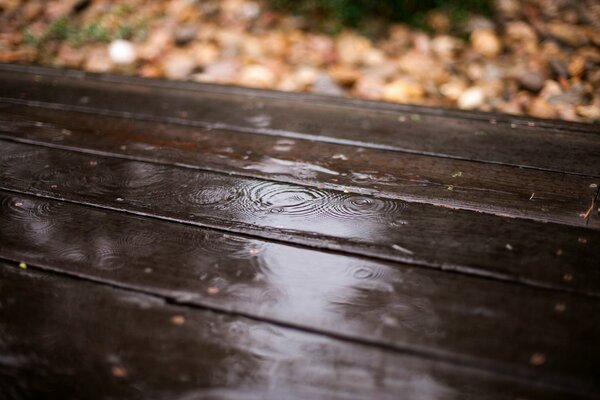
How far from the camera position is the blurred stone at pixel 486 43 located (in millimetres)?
2832

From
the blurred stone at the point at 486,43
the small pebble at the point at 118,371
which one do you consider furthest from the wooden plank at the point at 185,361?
the blurred stone at the point at 486,43

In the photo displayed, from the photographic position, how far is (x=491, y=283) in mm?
948

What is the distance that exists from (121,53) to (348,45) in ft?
4.59

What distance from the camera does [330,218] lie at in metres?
1.18

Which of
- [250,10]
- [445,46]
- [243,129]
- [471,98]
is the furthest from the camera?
[250,10]

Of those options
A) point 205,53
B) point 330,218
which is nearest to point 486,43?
point 205,53

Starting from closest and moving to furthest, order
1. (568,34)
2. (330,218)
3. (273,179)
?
1. (330,218)
2. (273,179)
3. (568,34)

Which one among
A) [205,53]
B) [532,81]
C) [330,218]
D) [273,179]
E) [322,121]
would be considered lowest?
[330,218]

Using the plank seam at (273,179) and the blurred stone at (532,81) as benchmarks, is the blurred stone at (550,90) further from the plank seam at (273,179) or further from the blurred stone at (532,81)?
the plank seam at (273,179)

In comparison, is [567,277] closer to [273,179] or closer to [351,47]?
[273,179]

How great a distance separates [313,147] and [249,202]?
1.38 ft

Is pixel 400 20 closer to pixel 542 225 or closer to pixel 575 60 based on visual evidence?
pixel 575 60

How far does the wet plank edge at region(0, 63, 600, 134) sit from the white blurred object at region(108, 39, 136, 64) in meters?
0.62

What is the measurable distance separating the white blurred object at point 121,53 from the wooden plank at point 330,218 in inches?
65.4
